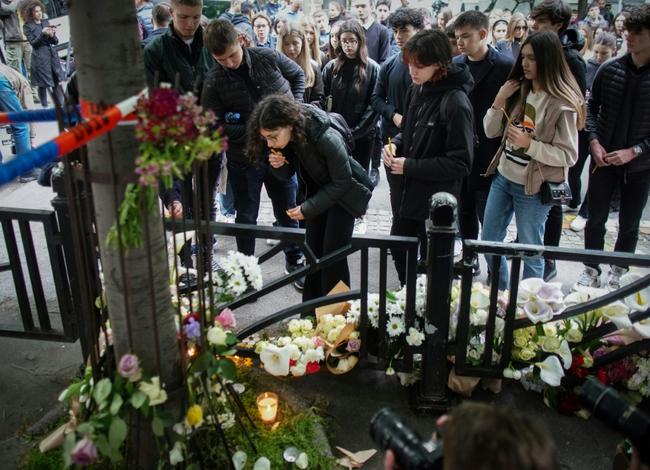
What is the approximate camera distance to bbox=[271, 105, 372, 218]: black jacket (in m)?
3.26

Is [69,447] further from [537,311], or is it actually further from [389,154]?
[389,154]

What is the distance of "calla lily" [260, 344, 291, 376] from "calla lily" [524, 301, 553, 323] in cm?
125

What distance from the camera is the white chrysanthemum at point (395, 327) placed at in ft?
10.1

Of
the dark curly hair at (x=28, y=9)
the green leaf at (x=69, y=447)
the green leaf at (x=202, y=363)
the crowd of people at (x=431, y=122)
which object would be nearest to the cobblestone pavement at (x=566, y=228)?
the crowd of people at (x=431, y=122)

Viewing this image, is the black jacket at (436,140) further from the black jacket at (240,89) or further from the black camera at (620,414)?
the black camera at (620,414)

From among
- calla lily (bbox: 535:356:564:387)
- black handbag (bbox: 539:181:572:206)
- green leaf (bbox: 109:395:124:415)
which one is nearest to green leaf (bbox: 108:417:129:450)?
green leaf (bbox: 109:395:124:415)

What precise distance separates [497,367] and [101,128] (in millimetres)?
2326

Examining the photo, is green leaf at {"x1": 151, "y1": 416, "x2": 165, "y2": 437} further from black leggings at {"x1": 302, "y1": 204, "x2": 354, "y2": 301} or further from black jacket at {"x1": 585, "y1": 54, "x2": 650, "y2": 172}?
black jacket at {"x1": 585, "y1": 54, "x2": 650, "y2": 172}

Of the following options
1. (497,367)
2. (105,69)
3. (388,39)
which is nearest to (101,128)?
(105,69)

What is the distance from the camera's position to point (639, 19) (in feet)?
12.5

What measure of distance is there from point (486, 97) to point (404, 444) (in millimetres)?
3318

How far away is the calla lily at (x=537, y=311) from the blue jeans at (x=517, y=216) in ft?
2.15

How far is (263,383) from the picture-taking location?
318 cm

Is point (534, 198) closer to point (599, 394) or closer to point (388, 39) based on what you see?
point (599, 394)
